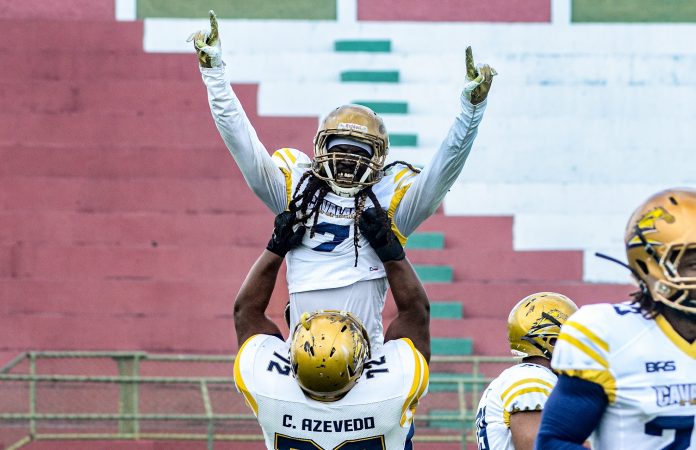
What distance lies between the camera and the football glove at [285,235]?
3.95 metres

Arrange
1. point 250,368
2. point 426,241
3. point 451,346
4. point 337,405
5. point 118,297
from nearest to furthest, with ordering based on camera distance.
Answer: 1. point 337,405
2. point 250,368
3. point 451,346
4. point 118,297
5. point 426,241

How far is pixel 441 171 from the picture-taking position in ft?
12.8

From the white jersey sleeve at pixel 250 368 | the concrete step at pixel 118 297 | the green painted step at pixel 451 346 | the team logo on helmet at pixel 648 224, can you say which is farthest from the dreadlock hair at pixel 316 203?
the concrete step at pixel 118 297

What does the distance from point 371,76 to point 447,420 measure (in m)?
3.24

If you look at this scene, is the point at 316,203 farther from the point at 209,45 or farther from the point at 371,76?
the point at 371,76

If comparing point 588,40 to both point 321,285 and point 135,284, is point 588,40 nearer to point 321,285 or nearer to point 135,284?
point 135,284

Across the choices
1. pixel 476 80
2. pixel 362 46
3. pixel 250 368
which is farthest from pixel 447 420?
pixel 476 80

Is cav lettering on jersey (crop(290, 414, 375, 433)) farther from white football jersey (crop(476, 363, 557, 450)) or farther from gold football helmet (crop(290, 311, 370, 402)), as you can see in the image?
white football jersey (crop(476, 363, 557, 450))

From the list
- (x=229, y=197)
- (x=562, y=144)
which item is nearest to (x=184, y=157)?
(x=229, y=197)

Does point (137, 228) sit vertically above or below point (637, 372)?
above

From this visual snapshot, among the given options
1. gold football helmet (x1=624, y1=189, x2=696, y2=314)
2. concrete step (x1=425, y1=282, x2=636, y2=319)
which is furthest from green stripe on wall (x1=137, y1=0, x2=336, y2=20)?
gold football helmet (x1=624, y1=189, x2=696, y2=314)

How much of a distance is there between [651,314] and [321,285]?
1.35 metres

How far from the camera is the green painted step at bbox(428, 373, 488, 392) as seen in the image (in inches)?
320

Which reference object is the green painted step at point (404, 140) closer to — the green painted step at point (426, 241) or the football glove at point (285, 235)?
the green painted step at point (426, 241)
